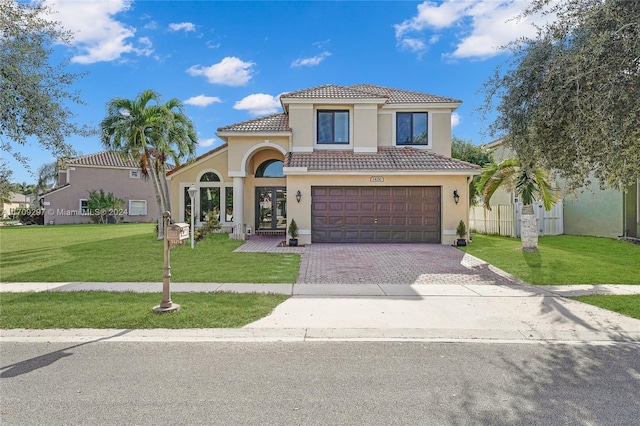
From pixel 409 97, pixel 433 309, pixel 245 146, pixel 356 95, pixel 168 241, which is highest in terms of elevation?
pixel 409 97

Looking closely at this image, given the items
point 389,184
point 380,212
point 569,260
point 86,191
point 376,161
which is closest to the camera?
point 569,260

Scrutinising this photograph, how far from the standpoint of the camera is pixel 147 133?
18.1 m

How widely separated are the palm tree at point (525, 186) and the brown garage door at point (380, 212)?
2.41 meters

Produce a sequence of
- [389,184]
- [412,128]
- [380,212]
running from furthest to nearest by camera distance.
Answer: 1. [412,128]
2. [380,212]
3. [389,184]

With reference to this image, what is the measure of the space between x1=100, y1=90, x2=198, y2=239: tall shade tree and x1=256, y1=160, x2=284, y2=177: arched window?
4.18m

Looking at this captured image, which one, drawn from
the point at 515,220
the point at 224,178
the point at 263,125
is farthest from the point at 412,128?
the point at 224,178

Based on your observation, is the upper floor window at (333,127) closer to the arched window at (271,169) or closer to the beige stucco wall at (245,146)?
the beige stucco wall at (245,146)

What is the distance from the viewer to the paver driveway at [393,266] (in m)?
9.88

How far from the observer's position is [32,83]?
7.95 meters

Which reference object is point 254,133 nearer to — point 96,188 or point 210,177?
point 210,177

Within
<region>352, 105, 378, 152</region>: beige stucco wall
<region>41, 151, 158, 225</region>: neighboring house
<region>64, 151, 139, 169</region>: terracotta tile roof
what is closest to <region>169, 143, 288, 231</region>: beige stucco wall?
<region>352, 105, 378, 152</region>: beige stucco wall

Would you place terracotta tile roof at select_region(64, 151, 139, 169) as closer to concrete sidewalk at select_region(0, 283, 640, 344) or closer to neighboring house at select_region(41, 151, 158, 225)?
neighboring house at select_region(41, 151, 158, 225)

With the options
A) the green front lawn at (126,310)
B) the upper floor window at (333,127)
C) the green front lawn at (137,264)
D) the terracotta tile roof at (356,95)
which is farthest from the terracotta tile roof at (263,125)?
the green front lawn at (126,310)

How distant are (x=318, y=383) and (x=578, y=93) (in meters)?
6.89
